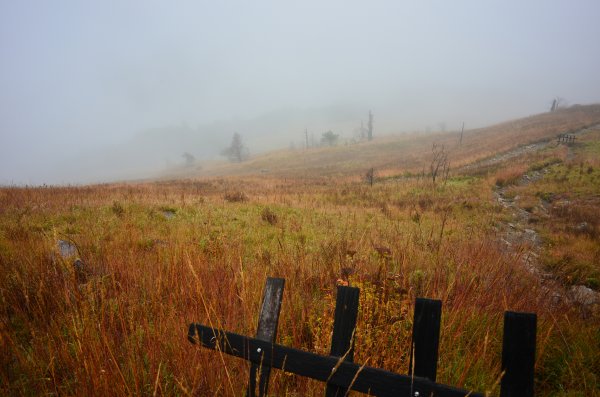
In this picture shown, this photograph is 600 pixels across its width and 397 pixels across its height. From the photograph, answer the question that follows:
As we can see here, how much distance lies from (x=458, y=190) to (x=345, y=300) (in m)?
15.8

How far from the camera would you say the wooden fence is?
108cm

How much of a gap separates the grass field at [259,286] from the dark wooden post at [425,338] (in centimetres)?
48

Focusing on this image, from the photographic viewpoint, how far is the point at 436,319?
1151 millimetres

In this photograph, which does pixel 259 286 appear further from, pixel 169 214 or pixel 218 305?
pixel 169 214

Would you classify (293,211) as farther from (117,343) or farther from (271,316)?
(271,316)

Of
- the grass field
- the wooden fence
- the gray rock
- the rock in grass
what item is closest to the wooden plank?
the wooden fence

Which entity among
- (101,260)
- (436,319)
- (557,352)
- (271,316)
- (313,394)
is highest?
(436,319)

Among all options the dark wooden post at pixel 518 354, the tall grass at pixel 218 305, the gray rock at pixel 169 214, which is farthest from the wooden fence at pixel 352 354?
the gray rock at pixel 169 214

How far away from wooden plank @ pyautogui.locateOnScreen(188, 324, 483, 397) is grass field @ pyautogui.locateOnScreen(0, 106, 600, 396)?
0.15 m

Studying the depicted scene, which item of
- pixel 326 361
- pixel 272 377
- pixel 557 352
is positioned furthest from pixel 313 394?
pixel 557 352

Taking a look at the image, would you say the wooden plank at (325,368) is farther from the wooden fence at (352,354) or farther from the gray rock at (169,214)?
the gray rock at (169,214)

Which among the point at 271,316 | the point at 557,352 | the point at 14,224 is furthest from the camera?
the point at 14,224

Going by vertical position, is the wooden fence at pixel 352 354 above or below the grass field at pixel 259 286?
above

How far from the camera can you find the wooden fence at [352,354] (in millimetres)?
1076
